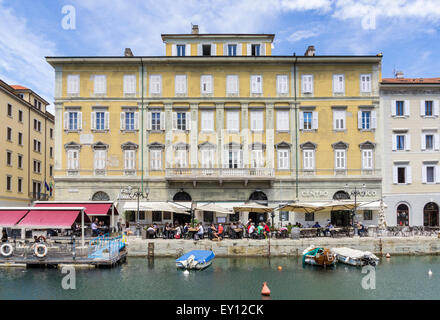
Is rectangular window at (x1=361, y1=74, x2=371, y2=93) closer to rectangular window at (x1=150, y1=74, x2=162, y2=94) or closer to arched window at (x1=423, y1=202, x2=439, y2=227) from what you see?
arched window at (x1=423, y1=202, x2=439, y2=227)

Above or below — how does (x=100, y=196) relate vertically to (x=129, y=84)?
below

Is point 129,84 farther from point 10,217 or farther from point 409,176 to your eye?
point 409,176

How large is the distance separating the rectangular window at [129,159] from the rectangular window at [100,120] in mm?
3397

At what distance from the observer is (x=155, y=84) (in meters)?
43.5

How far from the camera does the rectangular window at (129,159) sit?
42.6 meters

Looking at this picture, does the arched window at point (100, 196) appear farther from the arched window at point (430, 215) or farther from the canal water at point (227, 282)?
the arched window at point (430, 215)

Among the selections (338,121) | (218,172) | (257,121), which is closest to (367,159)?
(338,121)

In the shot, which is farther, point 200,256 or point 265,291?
point 200,256

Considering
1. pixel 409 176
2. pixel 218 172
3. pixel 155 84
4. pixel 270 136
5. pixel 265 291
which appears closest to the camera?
pixel 265 291

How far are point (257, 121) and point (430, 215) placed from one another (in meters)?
18.8

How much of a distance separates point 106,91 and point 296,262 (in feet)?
80.6

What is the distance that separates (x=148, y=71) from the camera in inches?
1711

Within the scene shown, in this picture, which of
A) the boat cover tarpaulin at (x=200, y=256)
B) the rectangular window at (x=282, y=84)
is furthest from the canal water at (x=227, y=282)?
the rectangular window at (x=282, y=84)

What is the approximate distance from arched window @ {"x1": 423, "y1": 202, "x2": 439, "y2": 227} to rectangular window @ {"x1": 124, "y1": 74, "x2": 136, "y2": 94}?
30.3 meters
